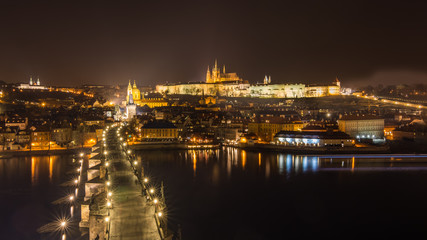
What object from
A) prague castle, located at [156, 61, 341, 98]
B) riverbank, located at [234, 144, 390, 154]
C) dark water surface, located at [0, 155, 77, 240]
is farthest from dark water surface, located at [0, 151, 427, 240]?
prague castle, located at [156, 61, 341, 98]

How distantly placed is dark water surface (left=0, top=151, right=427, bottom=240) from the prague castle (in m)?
29.5

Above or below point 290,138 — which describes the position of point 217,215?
below

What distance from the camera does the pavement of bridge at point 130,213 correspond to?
4.56 m

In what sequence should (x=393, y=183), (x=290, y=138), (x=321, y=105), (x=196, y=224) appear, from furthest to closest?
(x=321, y=105), (x=290, y=138), (x=393, y=183), (x=196, y=224)

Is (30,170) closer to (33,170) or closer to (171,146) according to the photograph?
(33,170)

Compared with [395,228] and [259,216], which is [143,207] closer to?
[259,216]

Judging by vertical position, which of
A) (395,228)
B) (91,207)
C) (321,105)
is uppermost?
(321,105)

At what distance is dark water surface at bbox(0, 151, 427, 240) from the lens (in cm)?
778

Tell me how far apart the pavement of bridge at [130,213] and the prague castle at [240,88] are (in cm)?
3913

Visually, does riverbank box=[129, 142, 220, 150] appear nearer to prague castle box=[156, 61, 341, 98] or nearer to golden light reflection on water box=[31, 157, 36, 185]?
golden light reflection on water box=[31, 157, 36, 185]

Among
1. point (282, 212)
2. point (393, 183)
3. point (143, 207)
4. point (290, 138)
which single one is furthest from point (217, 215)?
point (290, 138)

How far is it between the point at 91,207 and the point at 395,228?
6039 mm

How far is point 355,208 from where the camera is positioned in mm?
9219

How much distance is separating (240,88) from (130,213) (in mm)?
43495
